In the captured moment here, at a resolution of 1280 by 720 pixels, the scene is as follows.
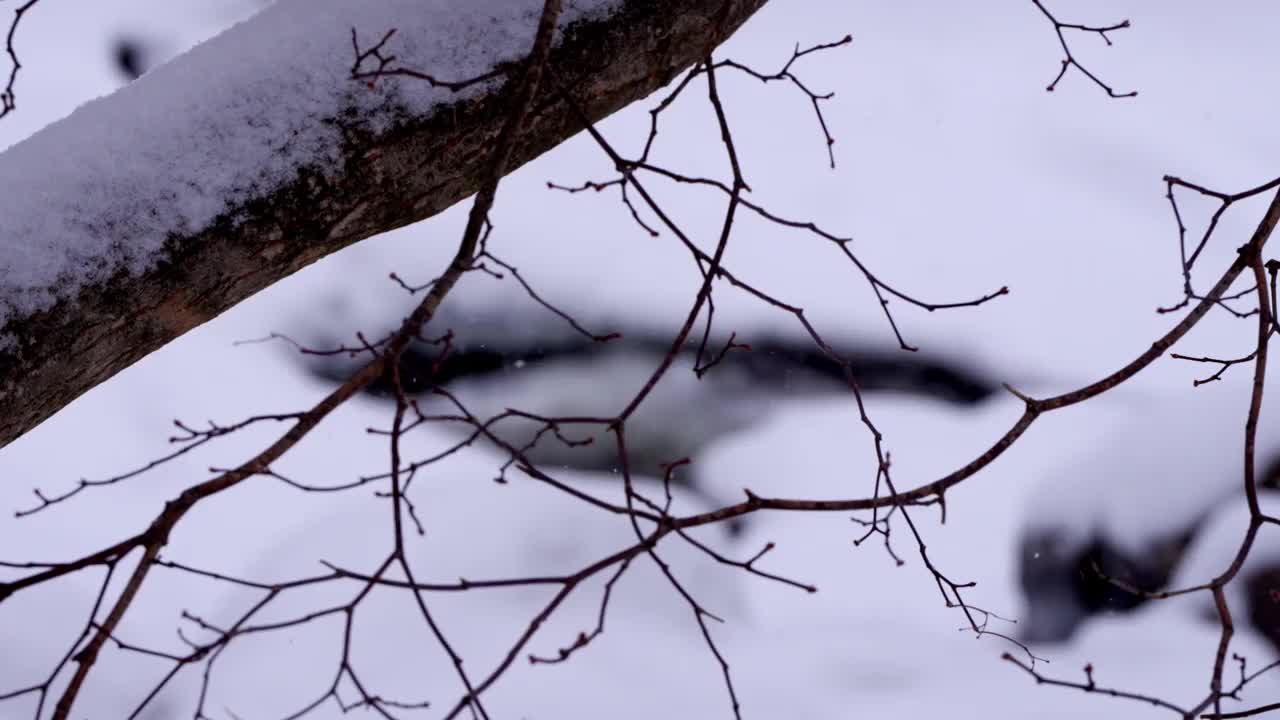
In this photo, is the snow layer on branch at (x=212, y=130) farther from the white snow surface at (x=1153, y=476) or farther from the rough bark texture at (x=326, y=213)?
the white snow surface at (x=1153, y=476)

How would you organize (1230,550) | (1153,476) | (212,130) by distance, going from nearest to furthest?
(212,130), (1230,550), (1153,476)

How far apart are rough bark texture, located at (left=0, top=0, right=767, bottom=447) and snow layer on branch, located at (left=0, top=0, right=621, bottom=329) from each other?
0.09 ft

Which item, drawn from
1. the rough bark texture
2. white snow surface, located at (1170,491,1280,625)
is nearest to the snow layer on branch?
the rough bark texture

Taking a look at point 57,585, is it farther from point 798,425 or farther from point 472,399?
point 798,425

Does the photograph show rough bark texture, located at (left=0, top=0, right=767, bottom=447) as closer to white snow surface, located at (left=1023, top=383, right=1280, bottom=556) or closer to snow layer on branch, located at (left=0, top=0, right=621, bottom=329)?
snow layer on branch, located at (left=0, top=0, right=621, bottom=329)

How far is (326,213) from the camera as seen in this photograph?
1.37 metres

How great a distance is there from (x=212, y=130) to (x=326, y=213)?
0.20m

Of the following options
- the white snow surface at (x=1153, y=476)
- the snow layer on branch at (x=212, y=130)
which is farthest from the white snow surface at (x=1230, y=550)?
the snow layer on branch at (x=212, y=130)

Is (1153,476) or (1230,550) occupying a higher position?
(1153,476)

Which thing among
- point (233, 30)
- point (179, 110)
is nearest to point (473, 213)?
point (179, 110)

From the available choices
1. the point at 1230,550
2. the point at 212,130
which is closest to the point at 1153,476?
the point at 1230,550

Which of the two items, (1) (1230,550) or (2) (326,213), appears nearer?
Result: (2) (326,213)

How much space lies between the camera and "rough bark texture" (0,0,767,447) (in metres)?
1.26

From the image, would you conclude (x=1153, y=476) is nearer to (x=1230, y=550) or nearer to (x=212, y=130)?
(x=1230, y=550)
